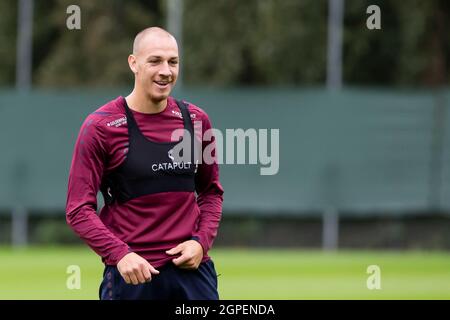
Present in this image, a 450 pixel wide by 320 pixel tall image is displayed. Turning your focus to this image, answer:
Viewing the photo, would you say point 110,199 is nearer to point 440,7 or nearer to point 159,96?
point 159,96

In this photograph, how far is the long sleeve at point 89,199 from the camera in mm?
5758

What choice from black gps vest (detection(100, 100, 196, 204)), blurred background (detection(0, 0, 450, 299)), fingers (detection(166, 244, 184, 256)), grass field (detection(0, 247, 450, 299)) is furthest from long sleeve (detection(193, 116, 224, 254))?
blurred background (detection(0, 0, 450, 299))

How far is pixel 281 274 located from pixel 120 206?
10376mm

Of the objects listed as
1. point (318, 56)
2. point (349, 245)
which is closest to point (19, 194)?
point (349, 245)

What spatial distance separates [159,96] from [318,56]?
20283mm

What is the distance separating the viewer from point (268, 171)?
2064 cm

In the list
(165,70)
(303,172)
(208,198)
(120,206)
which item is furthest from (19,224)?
(165,70)

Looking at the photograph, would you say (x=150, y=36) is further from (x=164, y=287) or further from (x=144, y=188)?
(x=164, y=287)

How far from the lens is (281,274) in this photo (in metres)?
16.1

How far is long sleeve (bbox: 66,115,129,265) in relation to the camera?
5.76 meters

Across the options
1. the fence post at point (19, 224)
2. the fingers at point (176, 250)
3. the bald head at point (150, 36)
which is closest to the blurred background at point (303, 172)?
the fence post at point (19, 224)

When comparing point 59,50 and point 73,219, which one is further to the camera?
point 59,50

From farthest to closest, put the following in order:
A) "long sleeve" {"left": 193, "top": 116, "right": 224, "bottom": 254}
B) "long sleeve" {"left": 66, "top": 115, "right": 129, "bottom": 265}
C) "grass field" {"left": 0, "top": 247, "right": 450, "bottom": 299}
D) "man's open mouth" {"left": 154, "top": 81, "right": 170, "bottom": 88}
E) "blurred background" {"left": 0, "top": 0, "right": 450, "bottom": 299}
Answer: "blurred background" {"left": 0, "top": 0, "right": 450, "bottom": 299}
"grass field" {"left": 0, "top": 247, "right": 450, "bottom": 299}
"long sleeve" {"left": 193, "top": 116, "right": 224, "bottom": 254}
"man's open mouth" {"left": 154, "top": 81, "right": 170, "bottom": 88}
"long sleeve" {"left": 66, "top": 115, "right": 129, "bottom": 265}

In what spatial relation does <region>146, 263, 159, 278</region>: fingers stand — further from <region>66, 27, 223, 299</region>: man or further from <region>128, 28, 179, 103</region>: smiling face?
<region>128, 28, 179, 103</region>: smiling face
